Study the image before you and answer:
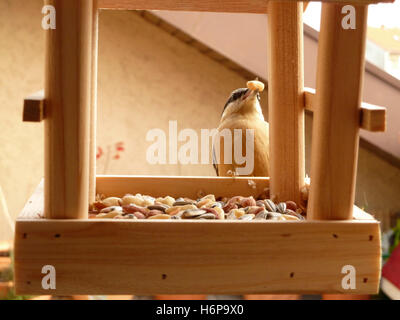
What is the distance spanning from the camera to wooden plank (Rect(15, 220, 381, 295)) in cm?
62

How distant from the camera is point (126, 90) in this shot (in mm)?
2533

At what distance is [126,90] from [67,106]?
1948mm

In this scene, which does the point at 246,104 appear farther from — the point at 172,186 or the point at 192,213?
the point at 192,213

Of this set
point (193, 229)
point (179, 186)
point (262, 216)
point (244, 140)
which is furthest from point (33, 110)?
point (244, 140)

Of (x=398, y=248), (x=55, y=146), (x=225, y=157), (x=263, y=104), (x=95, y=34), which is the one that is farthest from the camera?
(x=263, y=104)

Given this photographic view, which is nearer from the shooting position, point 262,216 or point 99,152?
point 262,216

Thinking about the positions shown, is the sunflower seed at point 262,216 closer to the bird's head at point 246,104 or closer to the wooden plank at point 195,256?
the wooden plank at point 195,256

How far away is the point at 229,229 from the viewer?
2.06 ft

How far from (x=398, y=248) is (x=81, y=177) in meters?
1.88

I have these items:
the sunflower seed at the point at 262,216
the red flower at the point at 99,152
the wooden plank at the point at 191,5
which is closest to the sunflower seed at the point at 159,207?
the sunflower seed at the point at 262,216

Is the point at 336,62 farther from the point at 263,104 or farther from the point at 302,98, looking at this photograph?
the point at 263,104

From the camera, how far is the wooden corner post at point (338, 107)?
2.04 feet
